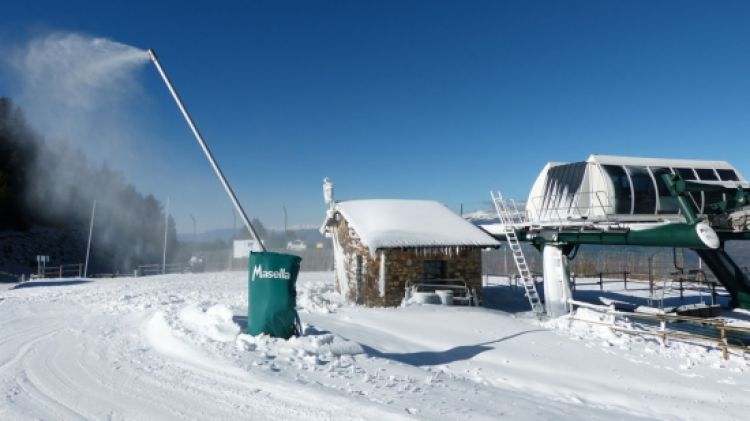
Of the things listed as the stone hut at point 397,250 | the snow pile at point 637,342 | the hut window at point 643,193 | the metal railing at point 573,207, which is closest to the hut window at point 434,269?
the stone hut at point 397,250

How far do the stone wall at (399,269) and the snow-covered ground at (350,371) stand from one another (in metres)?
3.47

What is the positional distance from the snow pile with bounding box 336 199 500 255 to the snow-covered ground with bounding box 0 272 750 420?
4237 millimetres

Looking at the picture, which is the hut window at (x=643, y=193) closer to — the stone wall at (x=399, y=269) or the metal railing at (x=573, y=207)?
the metal railing at (x=573, y=207)

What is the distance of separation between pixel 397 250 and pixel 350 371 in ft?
37.3

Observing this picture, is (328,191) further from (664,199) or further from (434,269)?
(664,199)

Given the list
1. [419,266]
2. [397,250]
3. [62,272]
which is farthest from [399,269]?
[62,272]

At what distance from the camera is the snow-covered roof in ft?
62.8

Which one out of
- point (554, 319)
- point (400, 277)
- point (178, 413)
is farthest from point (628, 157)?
point (178, 413)

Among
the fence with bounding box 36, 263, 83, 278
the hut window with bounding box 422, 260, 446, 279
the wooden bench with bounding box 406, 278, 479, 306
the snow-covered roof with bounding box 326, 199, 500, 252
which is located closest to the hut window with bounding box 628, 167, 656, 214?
the snow-covered roof with bounding box 326, 199, 500, 252

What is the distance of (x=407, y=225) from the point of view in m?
21.0

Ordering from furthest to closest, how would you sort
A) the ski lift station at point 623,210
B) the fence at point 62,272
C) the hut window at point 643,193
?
1. the fence at point 62,272
2. the hut window at point 643,193
3. the ski lift station at point 623,210

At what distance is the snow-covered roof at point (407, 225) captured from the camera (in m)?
19.1

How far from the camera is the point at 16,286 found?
99.9 feet

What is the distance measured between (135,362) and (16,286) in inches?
1132
